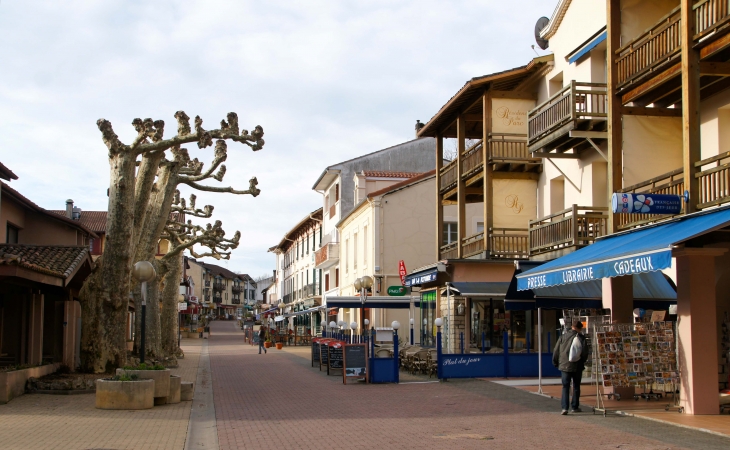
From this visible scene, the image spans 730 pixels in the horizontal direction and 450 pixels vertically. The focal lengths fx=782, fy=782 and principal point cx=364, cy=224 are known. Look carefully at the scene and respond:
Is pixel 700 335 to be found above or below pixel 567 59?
below

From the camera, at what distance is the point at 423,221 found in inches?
1407

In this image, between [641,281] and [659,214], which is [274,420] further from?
[641,281]

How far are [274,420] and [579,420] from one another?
15.3 ft

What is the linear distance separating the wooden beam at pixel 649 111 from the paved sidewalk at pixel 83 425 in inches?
405

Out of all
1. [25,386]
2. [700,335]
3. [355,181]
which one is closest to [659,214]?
[700,335]

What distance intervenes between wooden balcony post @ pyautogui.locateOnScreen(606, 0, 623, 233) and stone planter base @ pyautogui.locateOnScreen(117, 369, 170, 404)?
8989 mm

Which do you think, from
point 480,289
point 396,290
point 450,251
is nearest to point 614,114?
point 480,289

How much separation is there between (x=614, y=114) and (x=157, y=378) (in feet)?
33.5

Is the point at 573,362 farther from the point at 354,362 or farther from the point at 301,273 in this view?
the point at 301,273

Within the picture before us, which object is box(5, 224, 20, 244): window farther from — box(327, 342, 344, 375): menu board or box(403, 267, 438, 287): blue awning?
box(403, 267, 438, 287): blue awning

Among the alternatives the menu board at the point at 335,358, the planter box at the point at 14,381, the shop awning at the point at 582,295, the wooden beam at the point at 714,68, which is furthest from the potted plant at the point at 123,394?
the wooden beam at the point at 714,68

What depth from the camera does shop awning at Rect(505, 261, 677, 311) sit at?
17422mm

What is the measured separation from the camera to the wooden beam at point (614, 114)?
1542cm

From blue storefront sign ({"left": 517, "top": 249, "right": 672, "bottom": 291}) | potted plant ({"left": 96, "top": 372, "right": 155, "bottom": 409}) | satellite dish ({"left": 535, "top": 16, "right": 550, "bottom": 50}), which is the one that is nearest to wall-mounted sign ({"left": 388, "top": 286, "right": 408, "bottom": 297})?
satellite dish ({"left": 535, "top": 16, "right": 550, "bottom": 50})
